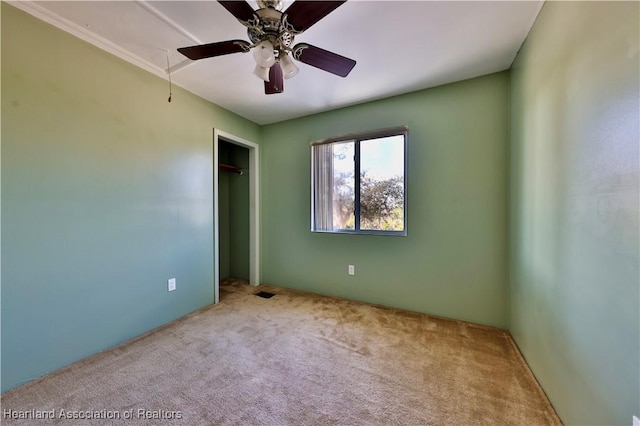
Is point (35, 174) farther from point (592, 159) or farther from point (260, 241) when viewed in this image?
point (592, 159)

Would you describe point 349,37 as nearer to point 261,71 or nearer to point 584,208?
point 261,71

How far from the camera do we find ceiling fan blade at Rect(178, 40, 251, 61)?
4.07 feet

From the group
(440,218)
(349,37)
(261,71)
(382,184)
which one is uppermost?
(349,37)

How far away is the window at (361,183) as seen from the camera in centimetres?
262

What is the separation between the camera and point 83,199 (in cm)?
174

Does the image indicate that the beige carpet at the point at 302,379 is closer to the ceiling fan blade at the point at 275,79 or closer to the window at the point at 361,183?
the window at the point at 361,183

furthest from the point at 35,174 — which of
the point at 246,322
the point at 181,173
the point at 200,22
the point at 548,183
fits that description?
the point at 548,183

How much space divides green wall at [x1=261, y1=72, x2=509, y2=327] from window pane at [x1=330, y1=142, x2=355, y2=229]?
0.61 feet

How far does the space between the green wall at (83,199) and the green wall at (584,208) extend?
303cm

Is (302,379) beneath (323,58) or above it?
beneath

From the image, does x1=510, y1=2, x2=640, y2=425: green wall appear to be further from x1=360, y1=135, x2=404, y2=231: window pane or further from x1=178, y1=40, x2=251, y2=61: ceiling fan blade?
x1=178, y1=40, x2=251, y2=61: ceiling fan blade

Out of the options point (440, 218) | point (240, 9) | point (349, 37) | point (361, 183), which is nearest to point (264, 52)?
point (240, 9)

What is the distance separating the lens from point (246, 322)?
7.73 ft

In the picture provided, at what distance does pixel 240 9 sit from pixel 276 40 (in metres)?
0.24
